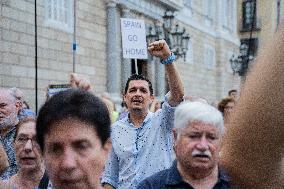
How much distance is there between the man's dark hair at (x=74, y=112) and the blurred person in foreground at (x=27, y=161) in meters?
1.59

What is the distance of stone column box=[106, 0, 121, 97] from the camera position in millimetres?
16234

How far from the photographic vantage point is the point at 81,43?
14.9 m

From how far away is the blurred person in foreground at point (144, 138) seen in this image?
4.32 metres

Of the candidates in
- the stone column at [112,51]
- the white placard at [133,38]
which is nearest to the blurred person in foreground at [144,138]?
the white placard at [133,38]

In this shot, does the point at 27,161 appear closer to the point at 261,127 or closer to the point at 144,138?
the point at 144,138

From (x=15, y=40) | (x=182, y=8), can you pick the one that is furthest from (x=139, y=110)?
(x=182, y=8)

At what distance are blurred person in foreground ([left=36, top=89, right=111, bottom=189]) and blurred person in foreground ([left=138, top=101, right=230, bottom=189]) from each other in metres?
1.38

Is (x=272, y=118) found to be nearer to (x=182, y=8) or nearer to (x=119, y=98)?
(x=119, y=98)

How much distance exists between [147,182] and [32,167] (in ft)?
2.40

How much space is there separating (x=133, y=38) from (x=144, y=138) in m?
2.68

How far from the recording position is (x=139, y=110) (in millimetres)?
4668

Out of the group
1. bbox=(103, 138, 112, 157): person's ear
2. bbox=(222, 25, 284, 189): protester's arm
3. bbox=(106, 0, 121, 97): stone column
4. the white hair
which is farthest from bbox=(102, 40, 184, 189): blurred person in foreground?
bbox=(106, 0, 121, 97): stone column

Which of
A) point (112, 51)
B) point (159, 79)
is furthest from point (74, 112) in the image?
point (159, 79)

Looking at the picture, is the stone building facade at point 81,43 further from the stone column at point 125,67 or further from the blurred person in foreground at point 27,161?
the blurred person in foreground at point 27,161
